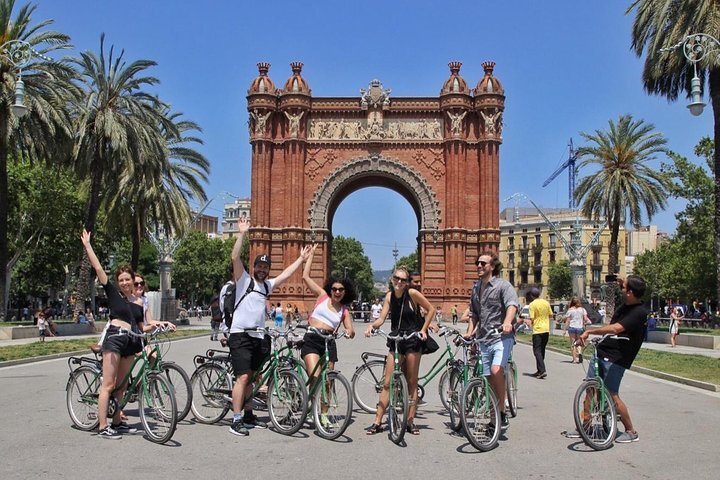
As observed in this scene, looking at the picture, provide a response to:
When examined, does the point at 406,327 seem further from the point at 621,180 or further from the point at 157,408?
the point at 621,180

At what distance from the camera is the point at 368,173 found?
5175 cm

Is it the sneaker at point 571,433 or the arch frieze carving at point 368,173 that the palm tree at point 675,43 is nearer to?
the sneaker at point 571,433

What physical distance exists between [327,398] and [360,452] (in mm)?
989

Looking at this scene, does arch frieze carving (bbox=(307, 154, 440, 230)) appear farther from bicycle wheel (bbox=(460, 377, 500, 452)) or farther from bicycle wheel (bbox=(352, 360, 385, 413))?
bicycle wheel (bbox=(460, 377, 500, 452))

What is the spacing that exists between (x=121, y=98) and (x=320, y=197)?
69.3ft

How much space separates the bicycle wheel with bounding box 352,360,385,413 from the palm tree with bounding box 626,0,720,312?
60.4ft

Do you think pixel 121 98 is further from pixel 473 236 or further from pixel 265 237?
pixel 473 236

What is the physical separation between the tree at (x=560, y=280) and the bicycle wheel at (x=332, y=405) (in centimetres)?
8708

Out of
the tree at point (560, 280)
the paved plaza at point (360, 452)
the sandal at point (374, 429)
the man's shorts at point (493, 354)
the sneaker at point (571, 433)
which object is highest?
the tree at point (560, 280)

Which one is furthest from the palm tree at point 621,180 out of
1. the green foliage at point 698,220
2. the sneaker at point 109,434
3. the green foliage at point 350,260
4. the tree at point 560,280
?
the green foliage at point 350,260

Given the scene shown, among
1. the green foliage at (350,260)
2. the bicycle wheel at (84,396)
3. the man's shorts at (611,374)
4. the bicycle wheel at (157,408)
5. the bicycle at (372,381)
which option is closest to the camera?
the bicycle wheel at (157,408)

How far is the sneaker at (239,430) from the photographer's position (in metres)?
8.30

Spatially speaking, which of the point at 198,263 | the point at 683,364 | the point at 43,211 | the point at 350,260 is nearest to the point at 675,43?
the point at 683,364

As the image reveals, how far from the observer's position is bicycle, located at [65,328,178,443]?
7.83 m
